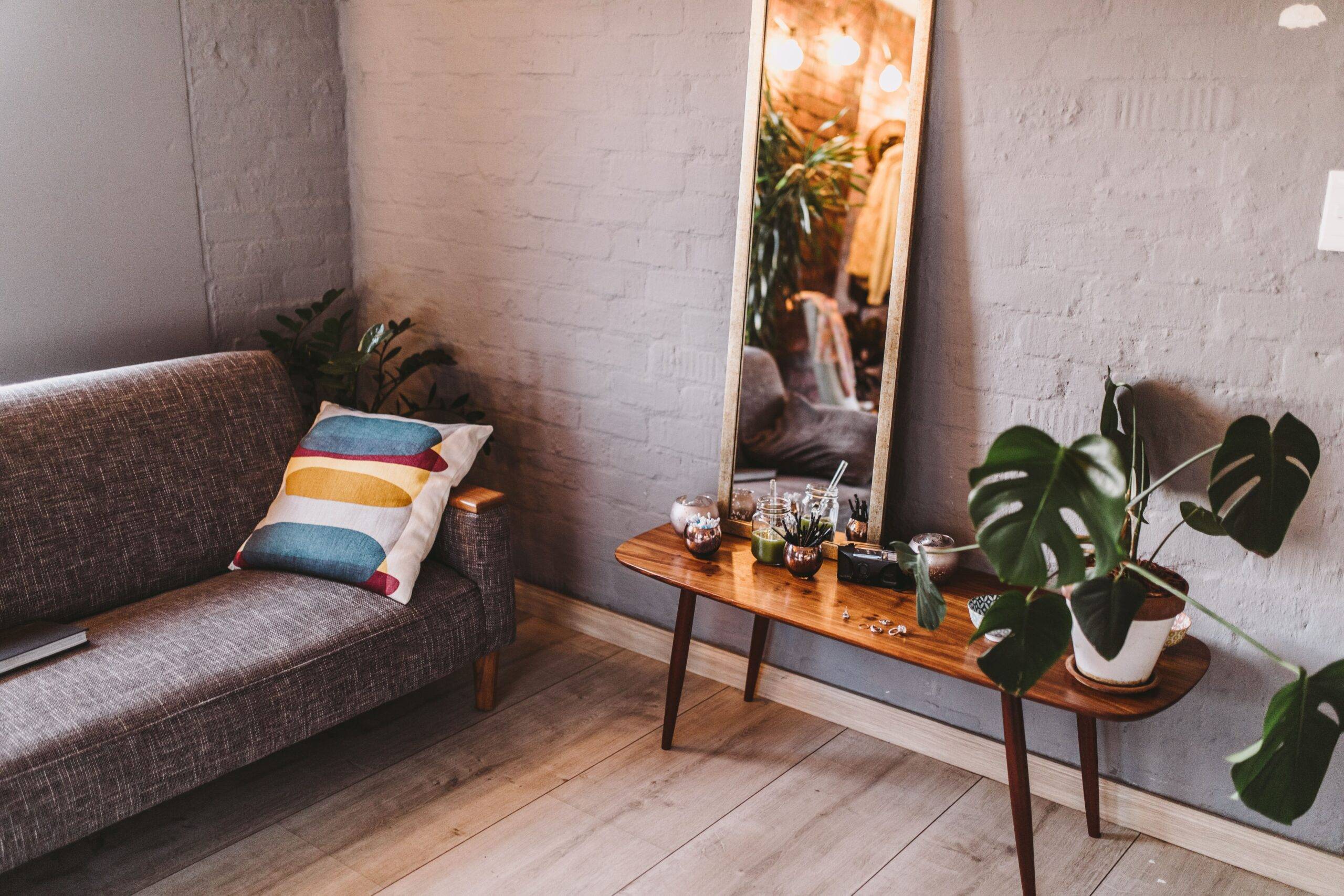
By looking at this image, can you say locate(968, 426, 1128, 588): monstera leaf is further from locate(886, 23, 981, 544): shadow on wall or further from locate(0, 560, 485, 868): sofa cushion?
locate(0, 560, 485, 868): sofa cushion

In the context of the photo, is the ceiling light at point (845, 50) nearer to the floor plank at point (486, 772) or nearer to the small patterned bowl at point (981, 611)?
the small patterned bowl at point (981, 611)

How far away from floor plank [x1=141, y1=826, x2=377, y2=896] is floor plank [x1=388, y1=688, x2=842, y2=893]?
4.7 inches

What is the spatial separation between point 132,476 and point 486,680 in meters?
0.88

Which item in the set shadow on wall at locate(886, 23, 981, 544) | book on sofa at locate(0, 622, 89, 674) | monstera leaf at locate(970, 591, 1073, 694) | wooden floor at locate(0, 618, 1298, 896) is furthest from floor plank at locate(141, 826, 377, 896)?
shadow on wall at locate(886, 23, 981, 544)

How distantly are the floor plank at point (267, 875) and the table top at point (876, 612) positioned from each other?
80 cm

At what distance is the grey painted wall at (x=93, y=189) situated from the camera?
7.79 ft

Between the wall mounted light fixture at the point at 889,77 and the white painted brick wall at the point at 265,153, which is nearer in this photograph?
the wall mounted light fixture at the point at 889,77

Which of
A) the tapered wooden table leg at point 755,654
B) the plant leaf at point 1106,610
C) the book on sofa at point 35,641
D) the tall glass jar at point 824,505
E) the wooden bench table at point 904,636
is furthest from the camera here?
the tapered wooden table leg at point 755,654

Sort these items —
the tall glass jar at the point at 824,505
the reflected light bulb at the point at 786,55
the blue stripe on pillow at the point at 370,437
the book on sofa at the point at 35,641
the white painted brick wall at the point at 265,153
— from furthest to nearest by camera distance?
the white painted brick wall at the point at 265,153
the blue stripe on pillow at the point at 370,437
the tall glass jar at the point at 824,505
the reflected light bulb at the point at 786,55
the book on sofa at the point at 35,641

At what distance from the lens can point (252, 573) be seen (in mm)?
2322

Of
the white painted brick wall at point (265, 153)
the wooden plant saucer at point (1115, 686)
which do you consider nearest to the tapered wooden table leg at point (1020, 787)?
the wooden plant saucer at point (1115, 686)

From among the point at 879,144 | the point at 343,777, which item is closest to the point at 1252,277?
the point at 879,144

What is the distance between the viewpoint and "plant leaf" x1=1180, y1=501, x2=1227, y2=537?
5.43ft

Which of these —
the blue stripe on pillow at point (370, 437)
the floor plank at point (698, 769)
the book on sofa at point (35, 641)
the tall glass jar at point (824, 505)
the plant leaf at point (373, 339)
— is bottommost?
A: the floor plank at point (698, 769)
